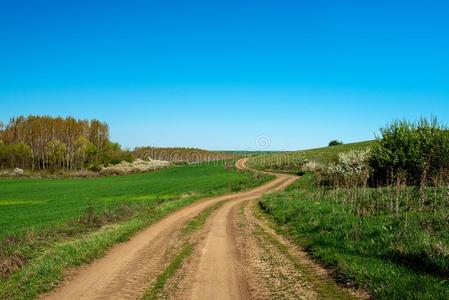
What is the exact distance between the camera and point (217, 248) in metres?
15.3

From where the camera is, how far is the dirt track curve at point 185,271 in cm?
993

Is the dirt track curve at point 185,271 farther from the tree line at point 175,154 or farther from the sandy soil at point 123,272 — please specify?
the tree line at point 175,154

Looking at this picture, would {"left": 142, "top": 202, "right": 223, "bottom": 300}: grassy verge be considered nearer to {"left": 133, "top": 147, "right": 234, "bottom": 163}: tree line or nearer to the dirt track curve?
the dirt track curve

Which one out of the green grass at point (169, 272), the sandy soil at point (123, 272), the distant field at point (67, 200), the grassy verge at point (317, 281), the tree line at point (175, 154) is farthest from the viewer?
the tree line at point (175, 154)

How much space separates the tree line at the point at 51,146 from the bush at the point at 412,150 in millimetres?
85170

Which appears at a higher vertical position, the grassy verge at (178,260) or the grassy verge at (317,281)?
the grassy verge at (317,281)

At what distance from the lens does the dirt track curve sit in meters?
9.93

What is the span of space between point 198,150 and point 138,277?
178 meters

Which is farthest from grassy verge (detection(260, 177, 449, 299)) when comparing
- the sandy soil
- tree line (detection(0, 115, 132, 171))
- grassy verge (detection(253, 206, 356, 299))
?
tree line (detection(0, 115, 132, 171))

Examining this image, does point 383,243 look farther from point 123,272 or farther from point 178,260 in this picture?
point 123,272

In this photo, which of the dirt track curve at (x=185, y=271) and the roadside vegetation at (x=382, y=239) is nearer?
the roadside vegetation at (x=382, y=239)

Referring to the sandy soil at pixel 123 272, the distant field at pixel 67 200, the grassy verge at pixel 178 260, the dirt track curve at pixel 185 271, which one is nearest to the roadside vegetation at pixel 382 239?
the dirt track curve at pixel 185 271

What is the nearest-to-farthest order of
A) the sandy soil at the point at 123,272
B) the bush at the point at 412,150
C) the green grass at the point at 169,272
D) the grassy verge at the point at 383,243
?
the grassy verge at the point at 383,243
the green grass at the point at 169,272
the sandy soil at the point at 123,272
the bush at the point at 412,150

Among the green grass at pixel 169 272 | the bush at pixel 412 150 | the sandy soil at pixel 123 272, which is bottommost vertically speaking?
the sandy soil at pixel 123 272
